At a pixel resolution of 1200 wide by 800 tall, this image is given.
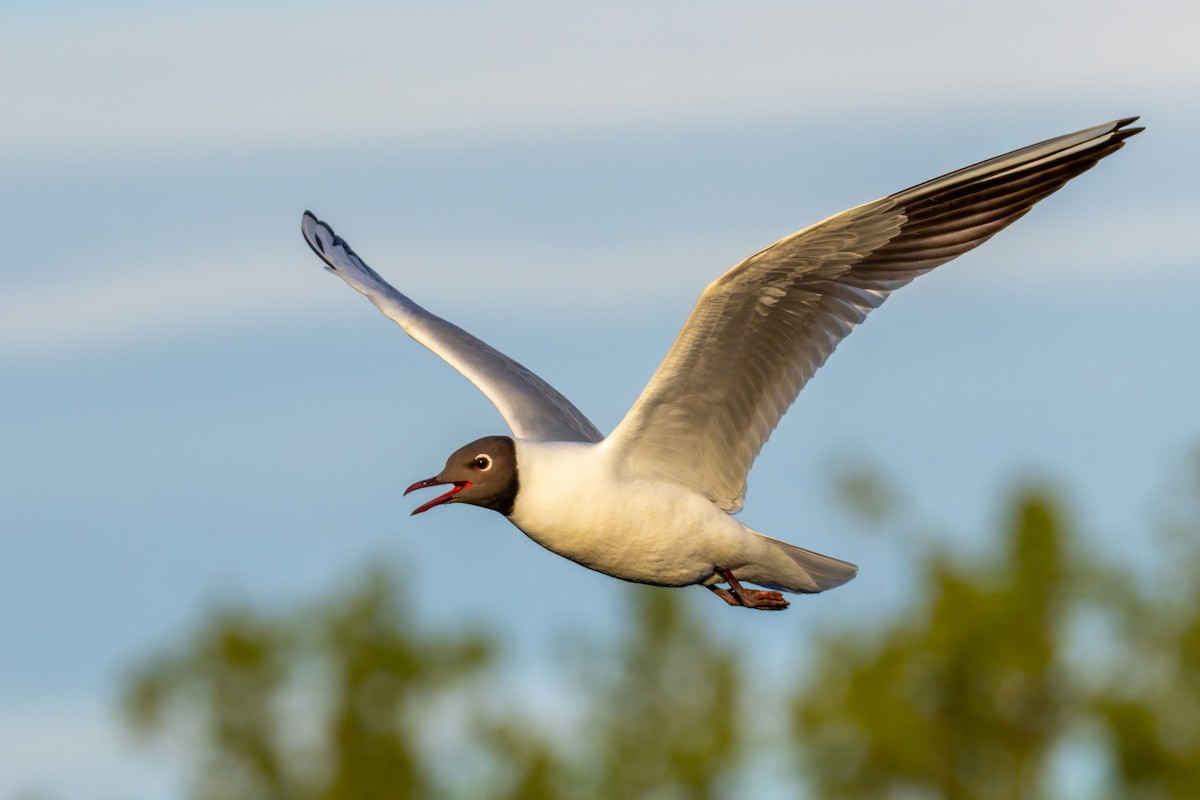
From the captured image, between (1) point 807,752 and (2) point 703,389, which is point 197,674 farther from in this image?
(2) point 703,389

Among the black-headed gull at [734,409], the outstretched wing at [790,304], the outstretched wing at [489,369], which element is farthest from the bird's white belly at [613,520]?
the outstretched wing at [489,369]

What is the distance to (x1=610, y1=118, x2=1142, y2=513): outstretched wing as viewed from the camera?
1134cm

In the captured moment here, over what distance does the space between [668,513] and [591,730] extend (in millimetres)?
20475

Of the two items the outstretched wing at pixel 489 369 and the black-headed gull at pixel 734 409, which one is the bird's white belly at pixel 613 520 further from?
the outstretched wing at pixel 489 369

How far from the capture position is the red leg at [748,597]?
41.0 feet

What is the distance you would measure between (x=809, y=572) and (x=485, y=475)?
1.91 m

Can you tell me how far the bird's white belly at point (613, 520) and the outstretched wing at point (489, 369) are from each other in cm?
107

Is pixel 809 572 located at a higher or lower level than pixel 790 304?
lower

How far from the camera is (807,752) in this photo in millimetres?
29609

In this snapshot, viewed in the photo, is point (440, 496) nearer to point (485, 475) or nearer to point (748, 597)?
point (485, 475)

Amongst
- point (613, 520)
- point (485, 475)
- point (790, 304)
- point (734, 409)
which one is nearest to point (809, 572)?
point (734, 409)

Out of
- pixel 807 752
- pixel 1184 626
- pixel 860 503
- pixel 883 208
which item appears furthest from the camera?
pixel 1184 626

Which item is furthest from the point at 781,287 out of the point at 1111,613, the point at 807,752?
the point at 1111,613

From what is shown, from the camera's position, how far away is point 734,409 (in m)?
12.2
